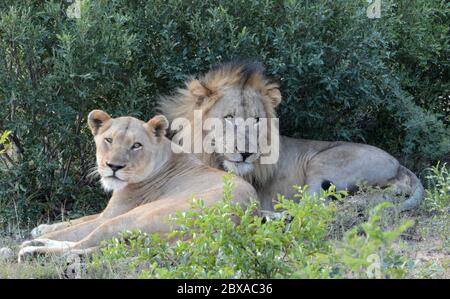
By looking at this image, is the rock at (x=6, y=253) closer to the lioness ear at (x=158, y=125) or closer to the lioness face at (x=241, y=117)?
the lioness ear at (x=158, y=125)

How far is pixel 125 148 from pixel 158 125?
0.34 meters

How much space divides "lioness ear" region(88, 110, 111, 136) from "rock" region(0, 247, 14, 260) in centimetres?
104

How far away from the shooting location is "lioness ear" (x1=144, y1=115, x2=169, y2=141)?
6.29m

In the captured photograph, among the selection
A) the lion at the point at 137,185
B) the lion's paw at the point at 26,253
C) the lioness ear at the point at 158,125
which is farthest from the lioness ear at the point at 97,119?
the lion's paw at the point at 26,253

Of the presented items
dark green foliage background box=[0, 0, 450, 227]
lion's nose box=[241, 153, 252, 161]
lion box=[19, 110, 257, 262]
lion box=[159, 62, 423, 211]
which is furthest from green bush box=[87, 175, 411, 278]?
dark green foliage background box=[0, 0, 450, 227]

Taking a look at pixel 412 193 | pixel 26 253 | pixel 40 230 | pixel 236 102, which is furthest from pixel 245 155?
pixel 26 253

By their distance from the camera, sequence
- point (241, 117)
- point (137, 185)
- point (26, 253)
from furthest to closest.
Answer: point (241, 117), point (137, 185), point (26, 253)

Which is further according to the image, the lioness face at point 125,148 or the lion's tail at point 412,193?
the lion's tail at point 412,193

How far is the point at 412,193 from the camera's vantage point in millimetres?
6973

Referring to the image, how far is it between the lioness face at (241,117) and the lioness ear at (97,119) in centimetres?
87

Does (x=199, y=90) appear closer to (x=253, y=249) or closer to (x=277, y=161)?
(x=277, y=161)

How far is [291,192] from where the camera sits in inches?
283

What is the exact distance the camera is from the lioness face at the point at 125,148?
20.0ft

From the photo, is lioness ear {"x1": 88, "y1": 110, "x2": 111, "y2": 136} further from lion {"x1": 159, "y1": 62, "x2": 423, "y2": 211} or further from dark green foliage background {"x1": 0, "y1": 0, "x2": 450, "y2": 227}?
lion {"x1": 159, "y1": 62, "x2": 423, "y2": 211}
